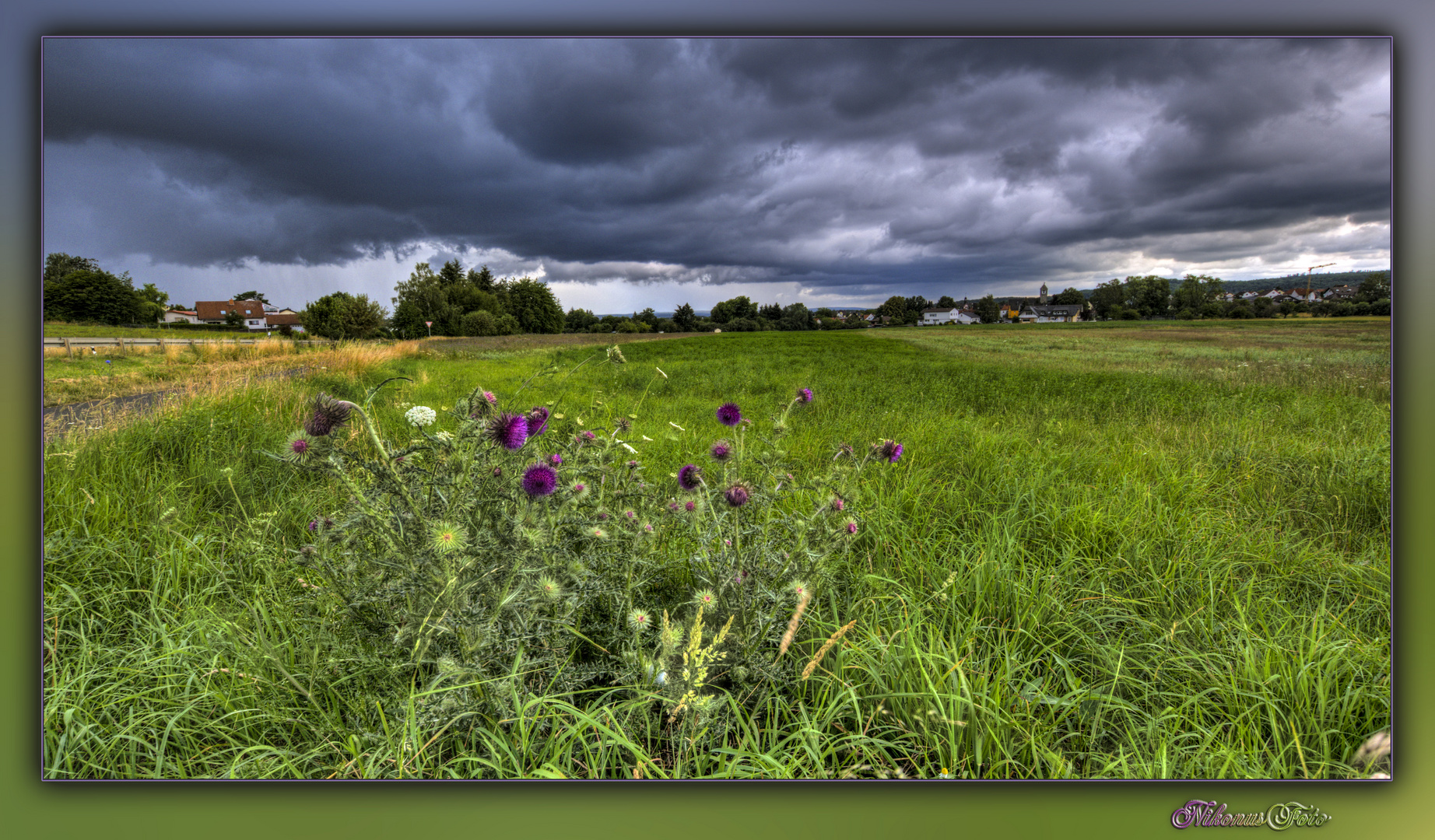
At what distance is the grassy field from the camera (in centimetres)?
127

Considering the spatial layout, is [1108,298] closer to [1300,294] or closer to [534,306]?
[1300,294]

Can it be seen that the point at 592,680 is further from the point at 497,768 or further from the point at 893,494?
the point at 893,494

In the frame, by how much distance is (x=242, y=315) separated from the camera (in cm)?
248

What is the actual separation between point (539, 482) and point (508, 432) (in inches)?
5.6

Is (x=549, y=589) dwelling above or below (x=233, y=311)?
below

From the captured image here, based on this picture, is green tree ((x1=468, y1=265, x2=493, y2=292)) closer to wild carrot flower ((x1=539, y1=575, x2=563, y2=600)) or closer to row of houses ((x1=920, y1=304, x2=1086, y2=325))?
wild carrot flower ((x1=539, y1=575, x2=563, y2=600))

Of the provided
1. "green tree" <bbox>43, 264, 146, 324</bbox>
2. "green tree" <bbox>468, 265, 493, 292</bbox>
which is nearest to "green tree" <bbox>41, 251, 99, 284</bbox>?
"green tree" <bbox>43, 264, 146, 324</bbox>

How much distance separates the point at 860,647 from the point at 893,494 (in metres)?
1.36

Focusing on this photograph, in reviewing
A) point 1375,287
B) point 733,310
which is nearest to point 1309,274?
point 1375,287

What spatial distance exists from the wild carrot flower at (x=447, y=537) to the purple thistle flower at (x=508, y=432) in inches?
8.3

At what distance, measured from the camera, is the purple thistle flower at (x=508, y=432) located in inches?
47.8

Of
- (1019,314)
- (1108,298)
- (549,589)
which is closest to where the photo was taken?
(549,589)

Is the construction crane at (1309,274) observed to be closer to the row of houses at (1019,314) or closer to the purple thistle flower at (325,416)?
the row of houses at (1019,314)

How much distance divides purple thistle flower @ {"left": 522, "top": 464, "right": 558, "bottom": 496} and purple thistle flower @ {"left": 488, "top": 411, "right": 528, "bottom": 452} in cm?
7
